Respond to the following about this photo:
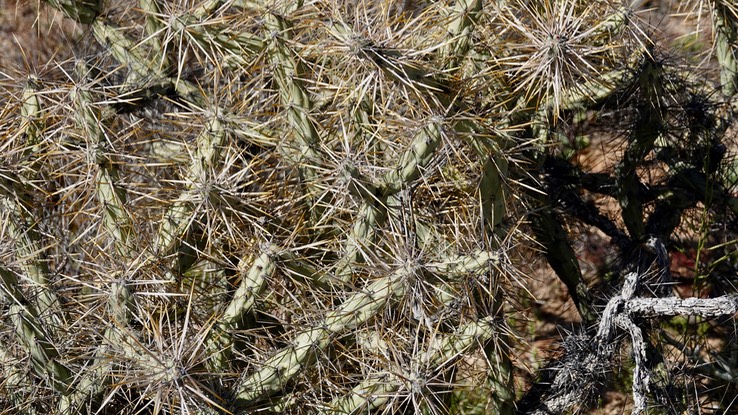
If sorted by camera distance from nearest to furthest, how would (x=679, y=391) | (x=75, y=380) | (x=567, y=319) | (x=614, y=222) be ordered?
1. (x=75, y=380)
2. (x=679, y=391)
3. (x=614, y=222)
4. (x=567, y=319)

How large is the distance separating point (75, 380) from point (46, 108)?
748 millimetres

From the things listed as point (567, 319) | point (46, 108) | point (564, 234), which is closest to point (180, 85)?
point (46, 108)

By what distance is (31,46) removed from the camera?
155 inches

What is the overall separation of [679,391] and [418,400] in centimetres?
88

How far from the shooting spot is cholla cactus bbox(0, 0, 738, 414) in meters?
2.13

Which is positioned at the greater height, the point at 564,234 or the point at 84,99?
the point at 84,99

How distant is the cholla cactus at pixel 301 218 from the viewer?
2.13 meters

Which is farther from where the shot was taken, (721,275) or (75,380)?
(721,275)

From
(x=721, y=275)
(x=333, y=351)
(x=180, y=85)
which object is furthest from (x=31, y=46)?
(x=721, y=275)

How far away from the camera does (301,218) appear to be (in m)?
2.44

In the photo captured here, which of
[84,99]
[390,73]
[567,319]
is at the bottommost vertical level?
[567,319]

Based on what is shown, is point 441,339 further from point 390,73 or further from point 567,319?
point 567,319

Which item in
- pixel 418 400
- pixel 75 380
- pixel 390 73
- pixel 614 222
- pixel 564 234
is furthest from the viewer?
pixel 614 222

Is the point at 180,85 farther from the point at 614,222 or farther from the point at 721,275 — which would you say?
the point at 721,275
